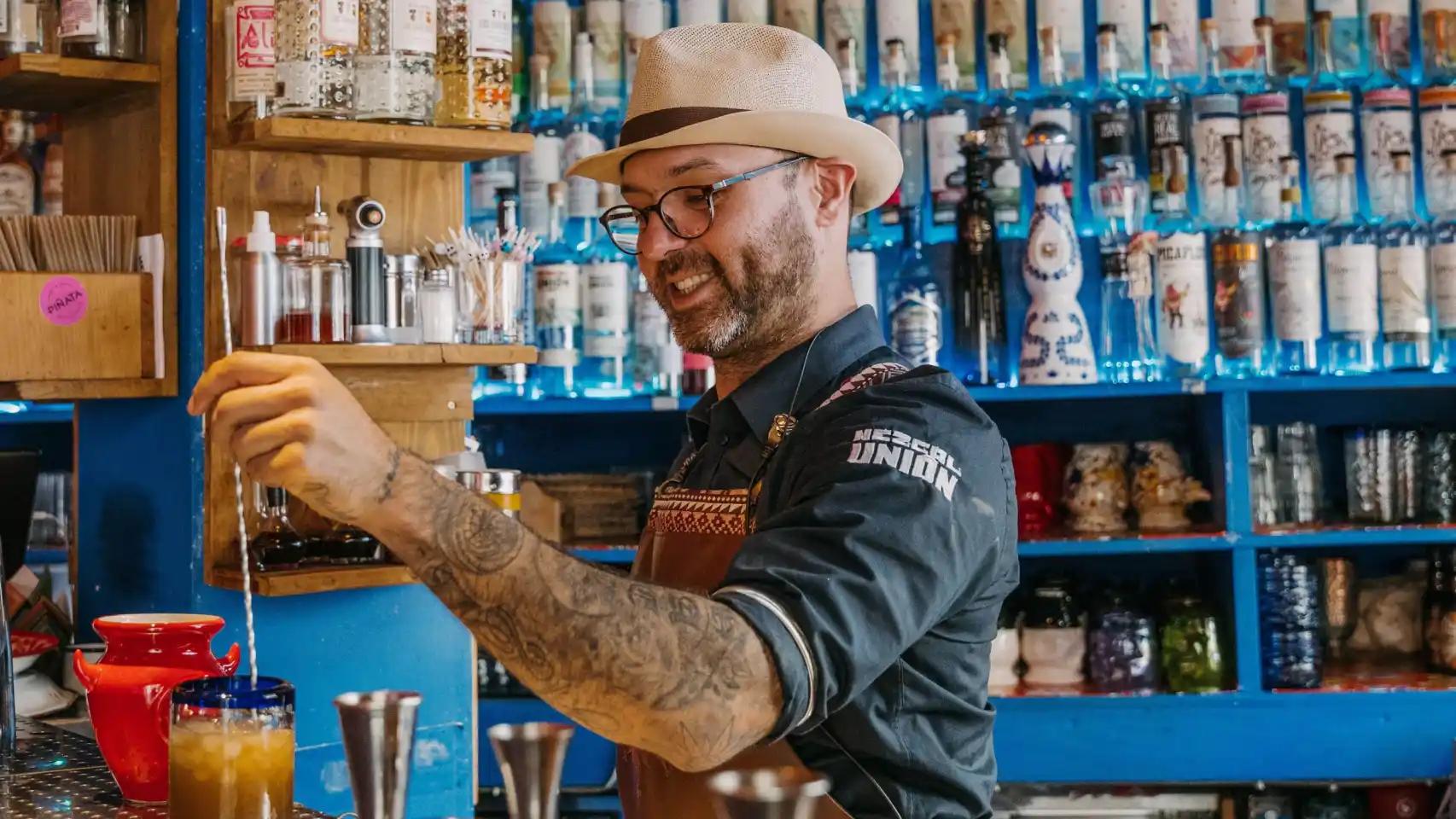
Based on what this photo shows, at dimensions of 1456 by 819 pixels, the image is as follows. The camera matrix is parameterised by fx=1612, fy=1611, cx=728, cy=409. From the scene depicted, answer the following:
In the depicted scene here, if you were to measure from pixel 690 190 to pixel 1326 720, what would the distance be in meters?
2.68

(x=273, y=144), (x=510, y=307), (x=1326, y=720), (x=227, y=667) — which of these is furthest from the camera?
(x=1326, y=720)

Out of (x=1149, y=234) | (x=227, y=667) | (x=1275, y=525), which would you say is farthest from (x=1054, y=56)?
(x=227, y=667)

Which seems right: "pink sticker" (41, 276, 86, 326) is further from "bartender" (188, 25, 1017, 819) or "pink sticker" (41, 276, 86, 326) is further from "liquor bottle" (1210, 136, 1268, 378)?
"liquor bottle" (1210, 136, 1268, 378)

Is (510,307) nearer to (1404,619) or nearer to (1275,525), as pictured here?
(1275,525)

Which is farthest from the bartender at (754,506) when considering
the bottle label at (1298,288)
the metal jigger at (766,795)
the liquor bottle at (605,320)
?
the bottle label at (1298,288)

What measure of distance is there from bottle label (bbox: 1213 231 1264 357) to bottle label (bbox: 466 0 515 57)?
6.86 ft

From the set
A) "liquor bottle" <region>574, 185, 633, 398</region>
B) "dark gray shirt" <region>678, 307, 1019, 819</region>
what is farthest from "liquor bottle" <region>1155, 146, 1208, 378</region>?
"dark gray shirt" <region>678, 307, 1019, 819</region>

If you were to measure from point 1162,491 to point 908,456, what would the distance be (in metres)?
2.65

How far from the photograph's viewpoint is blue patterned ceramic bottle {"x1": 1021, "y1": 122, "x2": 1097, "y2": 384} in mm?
3924

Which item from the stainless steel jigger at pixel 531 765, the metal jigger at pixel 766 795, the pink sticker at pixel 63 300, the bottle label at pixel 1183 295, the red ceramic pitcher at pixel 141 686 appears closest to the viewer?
the metal jigger at pixel 766 795

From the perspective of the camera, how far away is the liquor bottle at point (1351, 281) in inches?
155

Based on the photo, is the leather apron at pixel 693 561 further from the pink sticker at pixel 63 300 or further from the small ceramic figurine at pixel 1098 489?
the small ceramic figurine at pixel 1098 489

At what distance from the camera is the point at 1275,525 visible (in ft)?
13.2

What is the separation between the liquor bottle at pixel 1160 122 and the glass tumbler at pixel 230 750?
3032 millimetres
